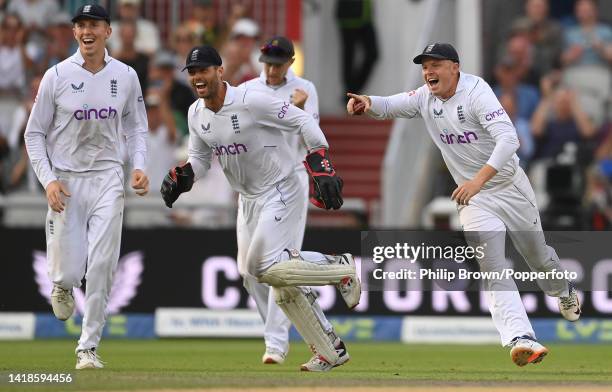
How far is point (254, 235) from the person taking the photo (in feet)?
31.8

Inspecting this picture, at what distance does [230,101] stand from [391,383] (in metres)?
2.18

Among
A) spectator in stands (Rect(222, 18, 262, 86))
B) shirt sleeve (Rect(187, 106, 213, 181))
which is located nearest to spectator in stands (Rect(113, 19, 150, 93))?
spectator in stands (Rect(222, 18, 262, 86))

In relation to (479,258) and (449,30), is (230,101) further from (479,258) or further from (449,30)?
(449,30)

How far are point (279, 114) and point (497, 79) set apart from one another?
27.4 ft

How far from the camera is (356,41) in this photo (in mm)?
19406

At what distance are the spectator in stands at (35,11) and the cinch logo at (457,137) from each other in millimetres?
8579

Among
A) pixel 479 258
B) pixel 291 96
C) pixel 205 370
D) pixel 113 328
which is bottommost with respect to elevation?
pixel 113 328

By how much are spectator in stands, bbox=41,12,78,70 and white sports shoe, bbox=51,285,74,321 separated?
23.0 feet

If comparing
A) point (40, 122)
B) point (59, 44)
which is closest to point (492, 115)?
point (40, 122)

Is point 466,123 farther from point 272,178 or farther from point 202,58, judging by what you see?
point 202,58

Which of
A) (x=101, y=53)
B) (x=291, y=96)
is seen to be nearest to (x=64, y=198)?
(x=101, y=53)

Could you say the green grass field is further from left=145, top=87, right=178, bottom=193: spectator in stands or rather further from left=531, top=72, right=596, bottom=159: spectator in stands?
left=531, top=72, right=596, bottom=159: spectator in stands

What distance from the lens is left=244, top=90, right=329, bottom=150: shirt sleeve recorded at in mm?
9586

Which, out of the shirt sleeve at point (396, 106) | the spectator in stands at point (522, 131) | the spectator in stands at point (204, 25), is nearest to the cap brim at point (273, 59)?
the shirt sleeve at point (396, 106)
